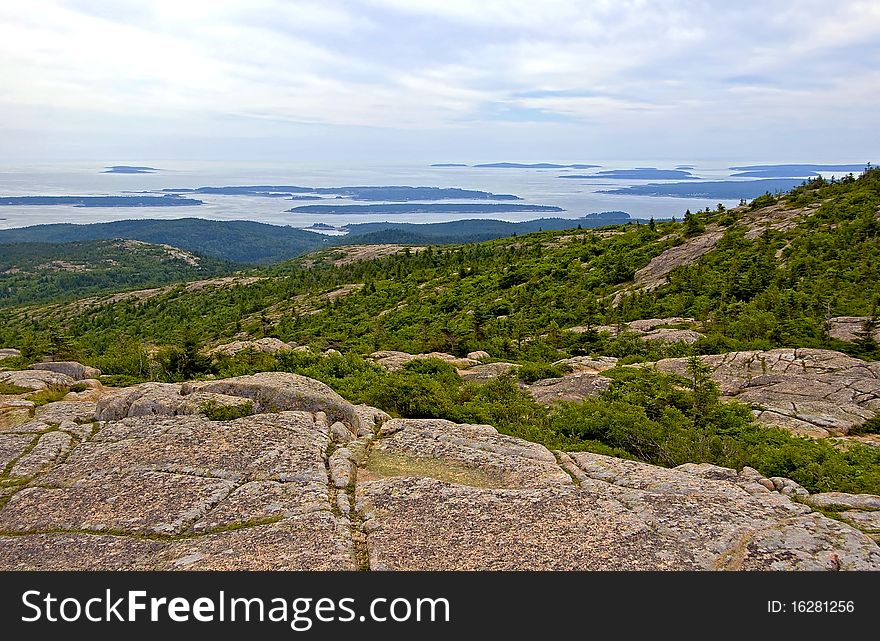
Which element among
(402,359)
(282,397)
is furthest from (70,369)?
(402,359)

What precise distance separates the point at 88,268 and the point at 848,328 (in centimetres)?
17504

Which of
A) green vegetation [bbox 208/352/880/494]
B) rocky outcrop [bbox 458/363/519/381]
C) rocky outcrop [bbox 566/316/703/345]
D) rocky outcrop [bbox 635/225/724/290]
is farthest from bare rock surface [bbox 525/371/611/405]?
rocky outcrop [bbox 635/225/724/290]

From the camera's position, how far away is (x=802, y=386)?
42.0 ft

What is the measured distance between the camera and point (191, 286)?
72312mm

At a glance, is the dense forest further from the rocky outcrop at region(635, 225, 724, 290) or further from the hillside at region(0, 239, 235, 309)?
the hillside at region(0, 239, 235, 309)

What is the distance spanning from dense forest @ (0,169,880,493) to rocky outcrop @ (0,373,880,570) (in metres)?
2.16

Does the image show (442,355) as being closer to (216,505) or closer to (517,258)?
(216,505)

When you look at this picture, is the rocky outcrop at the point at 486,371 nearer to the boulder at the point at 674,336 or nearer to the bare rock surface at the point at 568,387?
the bare rock surface at the point at 568,387

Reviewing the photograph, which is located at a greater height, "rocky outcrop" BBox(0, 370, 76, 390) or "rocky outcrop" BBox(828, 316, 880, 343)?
"rocky outcrop" BBox(828, 316, 880, 343)

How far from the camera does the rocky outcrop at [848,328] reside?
604 inches

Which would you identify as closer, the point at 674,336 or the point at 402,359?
the point at 674,336

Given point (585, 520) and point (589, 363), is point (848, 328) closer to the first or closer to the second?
point (589, 363)

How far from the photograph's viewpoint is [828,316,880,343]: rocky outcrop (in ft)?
50.4

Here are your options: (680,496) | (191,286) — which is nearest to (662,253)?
(680,496)
